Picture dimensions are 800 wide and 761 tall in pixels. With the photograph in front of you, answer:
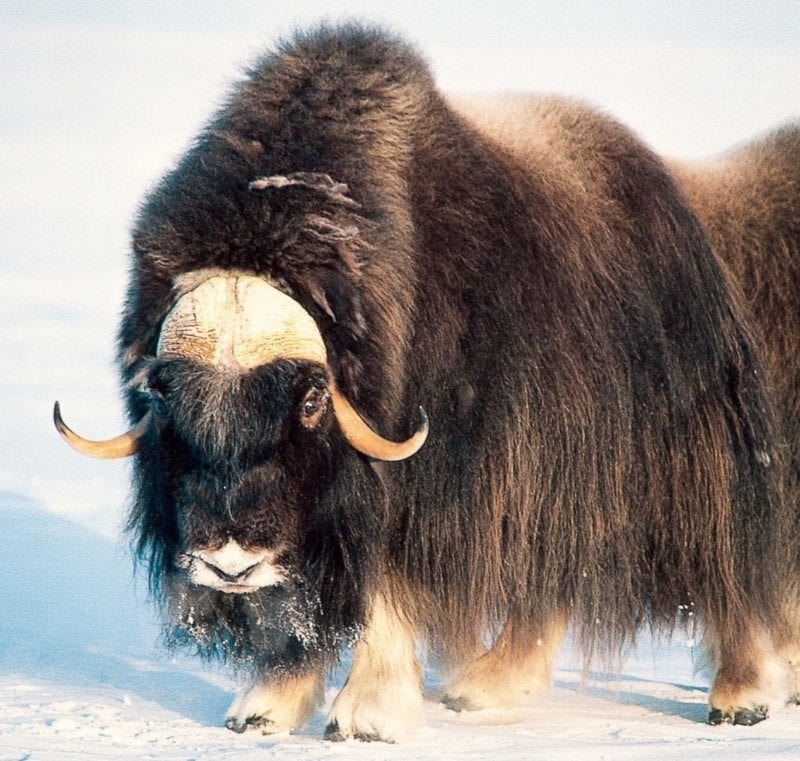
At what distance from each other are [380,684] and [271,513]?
784mm

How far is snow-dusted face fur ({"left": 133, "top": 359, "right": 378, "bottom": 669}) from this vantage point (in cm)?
414

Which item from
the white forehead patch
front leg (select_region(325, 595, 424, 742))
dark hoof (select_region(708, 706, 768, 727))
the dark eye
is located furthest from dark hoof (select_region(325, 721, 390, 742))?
dark hoof (select_region(708, 706, 768, 727))

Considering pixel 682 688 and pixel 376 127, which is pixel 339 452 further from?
pixel 682 688

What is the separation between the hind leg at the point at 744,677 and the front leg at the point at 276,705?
53.2 inches

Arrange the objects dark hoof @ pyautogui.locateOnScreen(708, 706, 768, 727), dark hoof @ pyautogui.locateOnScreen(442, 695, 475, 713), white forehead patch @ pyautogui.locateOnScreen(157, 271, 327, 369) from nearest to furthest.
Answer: white forehead patch @ pyautogui.locateOnScreen(157, 271, 327, 369), dark hoof @ pyautogui.locateOnScreen(708, 706, 768, 727), dark hoof @ pyautogui.locateOnScreen(442, 695, 475, 713)

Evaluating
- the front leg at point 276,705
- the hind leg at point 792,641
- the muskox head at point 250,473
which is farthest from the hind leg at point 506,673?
the muskox head at point 250,473

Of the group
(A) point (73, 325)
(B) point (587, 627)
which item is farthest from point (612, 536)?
(A) point (73, 325)

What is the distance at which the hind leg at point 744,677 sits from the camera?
5.24 metres

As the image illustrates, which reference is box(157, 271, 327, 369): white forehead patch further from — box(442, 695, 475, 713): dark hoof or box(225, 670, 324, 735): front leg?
box(442, 695, 475, 713): dark hoof

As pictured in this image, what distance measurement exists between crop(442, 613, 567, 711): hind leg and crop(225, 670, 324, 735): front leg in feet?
2.38

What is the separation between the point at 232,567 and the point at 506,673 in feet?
5.72

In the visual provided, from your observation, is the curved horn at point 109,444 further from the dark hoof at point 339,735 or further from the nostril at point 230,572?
the dark hoof at point 339,735

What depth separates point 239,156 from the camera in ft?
15.2

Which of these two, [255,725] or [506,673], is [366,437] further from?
[506,673]
